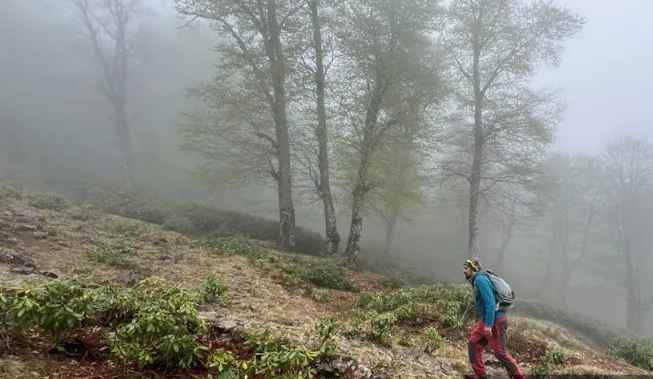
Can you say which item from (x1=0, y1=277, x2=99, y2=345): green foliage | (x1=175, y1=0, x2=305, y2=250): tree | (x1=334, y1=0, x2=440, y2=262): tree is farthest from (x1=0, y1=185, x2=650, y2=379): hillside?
(x1=334, y1=0, x2=440, y2=262): tree

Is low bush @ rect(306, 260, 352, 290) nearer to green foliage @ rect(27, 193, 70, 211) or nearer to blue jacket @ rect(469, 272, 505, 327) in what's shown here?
blue jacket @ rect(469, 272, 505, 327)

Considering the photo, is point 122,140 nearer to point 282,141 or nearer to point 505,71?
point 282,141

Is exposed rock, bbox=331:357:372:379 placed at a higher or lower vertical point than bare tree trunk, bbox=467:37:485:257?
lower

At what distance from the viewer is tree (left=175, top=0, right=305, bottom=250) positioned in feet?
49.0

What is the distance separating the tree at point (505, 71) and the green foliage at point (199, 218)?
775cm

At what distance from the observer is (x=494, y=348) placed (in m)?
5.81

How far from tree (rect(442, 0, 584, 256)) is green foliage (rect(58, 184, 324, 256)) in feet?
25.4

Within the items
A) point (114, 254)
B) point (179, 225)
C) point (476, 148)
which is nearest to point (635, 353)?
point (476, 148)

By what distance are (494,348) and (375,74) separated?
1182 cm

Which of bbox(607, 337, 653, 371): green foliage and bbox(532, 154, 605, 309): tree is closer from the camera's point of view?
bbox(607, 337, 653, 371): green foliage

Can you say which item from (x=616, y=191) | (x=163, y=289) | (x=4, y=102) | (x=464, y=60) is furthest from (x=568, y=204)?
(x=4, y=102)

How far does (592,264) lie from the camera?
124 ft

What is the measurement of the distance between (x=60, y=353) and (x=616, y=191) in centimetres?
3646

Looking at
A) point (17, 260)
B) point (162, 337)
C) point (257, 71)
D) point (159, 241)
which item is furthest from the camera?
point (257, 71)
